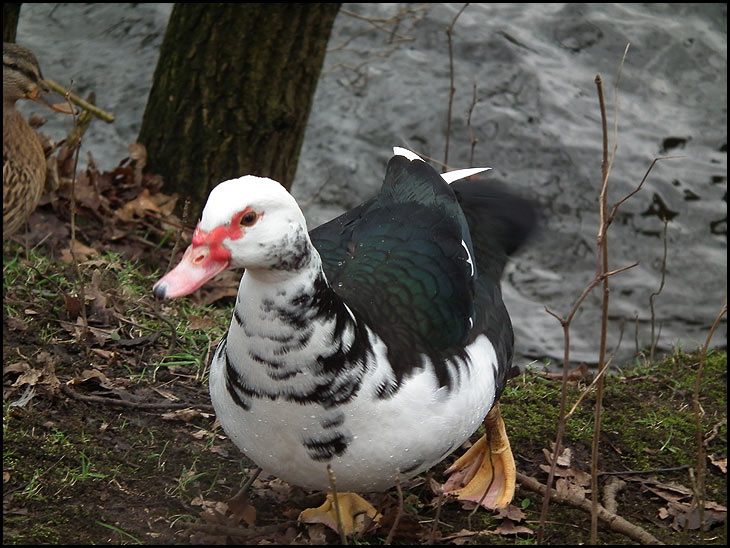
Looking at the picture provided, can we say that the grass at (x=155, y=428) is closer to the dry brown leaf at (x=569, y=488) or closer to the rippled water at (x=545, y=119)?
the dry brown leaf at (x=569, y=488)

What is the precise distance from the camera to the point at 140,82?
880 cm

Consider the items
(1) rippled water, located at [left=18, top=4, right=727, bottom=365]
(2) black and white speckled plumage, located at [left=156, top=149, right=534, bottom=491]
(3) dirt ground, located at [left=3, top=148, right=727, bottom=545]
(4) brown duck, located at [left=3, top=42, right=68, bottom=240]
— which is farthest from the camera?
(1) rippled water, located at [left=18, top=4, right=727, bottom=365]

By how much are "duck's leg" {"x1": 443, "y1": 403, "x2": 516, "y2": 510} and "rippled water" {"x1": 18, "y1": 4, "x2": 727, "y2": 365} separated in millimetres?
3194

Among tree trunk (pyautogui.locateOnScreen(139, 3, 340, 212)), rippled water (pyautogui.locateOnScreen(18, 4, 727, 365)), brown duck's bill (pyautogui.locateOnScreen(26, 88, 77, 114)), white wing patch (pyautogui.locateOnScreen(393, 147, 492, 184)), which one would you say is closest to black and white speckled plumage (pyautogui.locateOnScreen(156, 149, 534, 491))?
white wing patch (pyautogui.locateOnScreen(393, 147, 492, 184))

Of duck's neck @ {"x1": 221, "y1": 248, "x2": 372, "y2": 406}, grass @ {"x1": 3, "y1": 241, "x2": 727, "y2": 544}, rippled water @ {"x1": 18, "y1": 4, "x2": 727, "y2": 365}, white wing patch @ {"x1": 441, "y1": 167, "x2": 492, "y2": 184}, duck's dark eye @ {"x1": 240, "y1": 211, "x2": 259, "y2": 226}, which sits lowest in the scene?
rippled water @ {"x1": 18, "y1": 4, "x2": 727, "y2": 365}

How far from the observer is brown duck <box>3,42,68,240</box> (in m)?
4.97

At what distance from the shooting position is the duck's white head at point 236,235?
8.07ft

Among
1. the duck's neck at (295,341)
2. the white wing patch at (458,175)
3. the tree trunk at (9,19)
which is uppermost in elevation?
the duck's neck at (295,341)

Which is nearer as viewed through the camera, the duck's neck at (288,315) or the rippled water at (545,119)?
the duck's neck at (288,315)

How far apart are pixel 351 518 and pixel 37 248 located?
276 cm

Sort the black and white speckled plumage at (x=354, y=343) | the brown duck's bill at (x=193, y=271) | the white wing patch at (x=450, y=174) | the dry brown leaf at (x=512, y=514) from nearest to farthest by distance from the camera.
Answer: the brown duck's bill at (x=193, y=271)
the black and white speckled plumage at (x=354, y=343)
the dry brown leaf at (x=512, y=514)
the white wing patch at (x=450, y=174)

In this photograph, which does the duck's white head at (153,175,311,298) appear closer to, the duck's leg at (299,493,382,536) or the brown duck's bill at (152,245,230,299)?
the brown duck's bill at (152,245,230,299)

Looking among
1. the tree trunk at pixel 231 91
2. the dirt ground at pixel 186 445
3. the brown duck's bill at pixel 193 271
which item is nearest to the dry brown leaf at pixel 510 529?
the dirt ground at pixel 186 445

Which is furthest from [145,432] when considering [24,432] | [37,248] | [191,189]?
[191,189]
